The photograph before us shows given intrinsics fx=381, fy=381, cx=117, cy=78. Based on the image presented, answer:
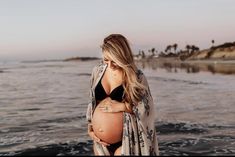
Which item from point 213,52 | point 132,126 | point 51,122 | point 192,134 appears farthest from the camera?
point 213,52

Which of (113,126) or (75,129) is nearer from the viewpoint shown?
(113,126)

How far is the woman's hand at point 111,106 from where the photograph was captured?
4.55 metres

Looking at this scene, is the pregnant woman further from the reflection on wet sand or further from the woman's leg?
the reflection on wet sand

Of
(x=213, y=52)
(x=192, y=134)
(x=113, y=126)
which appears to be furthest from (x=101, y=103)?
(x=213, y=52)

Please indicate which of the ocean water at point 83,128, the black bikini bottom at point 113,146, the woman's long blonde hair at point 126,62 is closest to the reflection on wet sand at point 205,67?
the ocean water at point 83,128

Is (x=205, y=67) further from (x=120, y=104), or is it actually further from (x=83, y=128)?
(x=120, y=104)

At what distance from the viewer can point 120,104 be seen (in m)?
4.55

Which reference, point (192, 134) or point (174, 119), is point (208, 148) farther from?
point (174, 119)

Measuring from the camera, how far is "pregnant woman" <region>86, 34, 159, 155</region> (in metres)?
4.31

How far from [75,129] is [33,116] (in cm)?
383

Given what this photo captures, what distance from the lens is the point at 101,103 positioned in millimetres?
4684

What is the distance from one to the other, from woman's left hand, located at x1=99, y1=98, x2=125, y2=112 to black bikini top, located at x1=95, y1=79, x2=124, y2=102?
5cm

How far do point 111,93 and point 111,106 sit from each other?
156mm

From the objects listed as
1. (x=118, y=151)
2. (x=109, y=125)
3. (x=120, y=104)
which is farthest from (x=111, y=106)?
(x=118, y=151)
